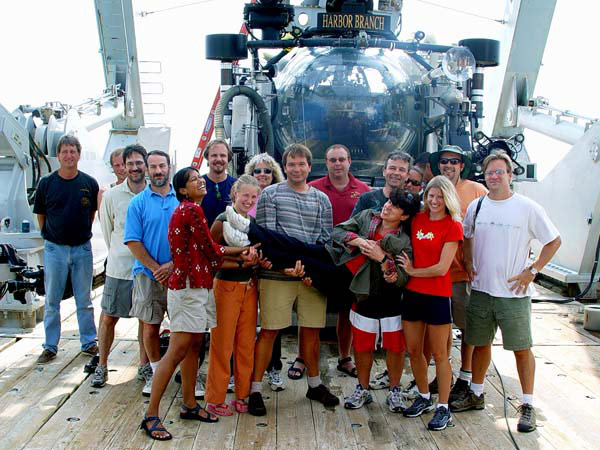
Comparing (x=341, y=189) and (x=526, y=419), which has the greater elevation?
(x=341, y=189)

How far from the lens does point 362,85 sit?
6.14 meters

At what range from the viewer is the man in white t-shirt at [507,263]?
13.4 feet

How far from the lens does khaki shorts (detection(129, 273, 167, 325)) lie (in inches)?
171

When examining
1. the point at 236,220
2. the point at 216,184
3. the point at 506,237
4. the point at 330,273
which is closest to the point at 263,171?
the point at 216,184

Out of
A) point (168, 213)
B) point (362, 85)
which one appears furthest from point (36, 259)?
point (362, 85)

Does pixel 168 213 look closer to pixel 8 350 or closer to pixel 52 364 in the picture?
pixel 52 364

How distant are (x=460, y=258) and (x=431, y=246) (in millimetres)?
511

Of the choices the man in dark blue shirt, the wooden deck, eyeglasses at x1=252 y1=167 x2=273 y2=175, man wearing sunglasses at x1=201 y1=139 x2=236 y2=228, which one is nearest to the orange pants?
the wooden deck

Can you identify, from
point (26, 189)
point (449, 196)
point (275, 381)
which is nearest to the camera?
point (449, 196)

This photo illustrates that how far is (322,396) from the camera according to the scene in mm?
4414

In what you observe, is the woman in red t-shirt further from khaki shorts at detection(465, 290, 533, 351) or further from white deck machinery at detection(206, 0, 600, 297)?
white deck machinery at detection(206, 0, 600, 297)

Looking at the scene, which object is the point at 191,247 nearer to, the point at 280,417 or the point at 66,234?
the point at 280,417

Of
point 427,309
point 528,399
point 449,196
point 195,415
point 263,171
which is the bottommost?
point 195,415

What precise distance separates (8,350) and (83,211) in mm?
1300
